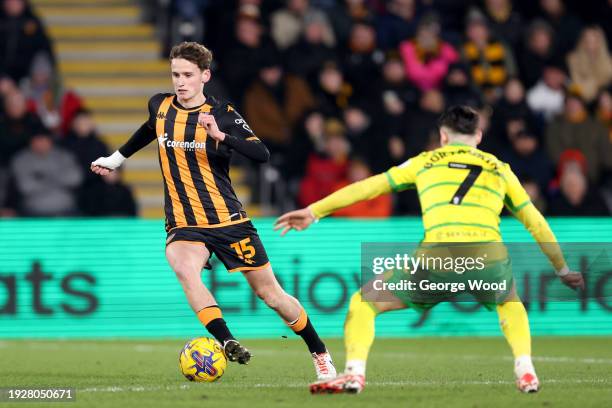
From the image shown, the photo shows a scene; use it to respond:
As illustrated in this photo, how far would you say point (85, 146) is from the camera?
53.2 feet

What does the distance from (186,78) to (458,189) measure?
221 cm

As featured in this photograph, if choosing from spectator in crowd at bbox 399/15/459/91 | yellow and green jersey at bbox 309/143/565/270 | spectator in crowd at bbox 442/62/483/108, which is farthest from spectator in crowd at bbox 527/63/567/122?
yellow and green jersey at bbox 309/143/565/270

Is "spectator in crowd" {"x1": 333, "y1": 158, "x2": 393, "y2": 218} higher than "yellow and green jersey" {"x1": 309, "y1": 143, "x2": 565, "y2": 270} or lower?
lower

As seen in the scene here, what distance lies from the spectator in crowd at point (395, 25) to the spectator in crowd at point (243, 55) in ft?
5.17

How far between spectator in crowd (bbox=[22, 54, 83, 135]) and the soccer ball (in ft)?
26.4

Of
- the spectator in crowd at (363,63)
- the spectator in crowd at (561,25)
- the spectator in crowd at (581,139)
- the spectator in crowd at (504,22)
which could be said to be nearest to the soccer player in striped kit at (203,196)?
the spectator in crowd at (363,63)

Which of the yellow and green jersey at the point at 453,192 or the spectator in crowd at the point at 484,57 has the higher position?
the spectator in crowd at the point at 484,57

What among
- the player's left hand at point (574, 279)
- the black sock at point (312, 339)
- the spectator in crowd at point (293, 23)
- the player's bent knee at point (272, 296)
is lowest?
the black sock at point (312, 339)

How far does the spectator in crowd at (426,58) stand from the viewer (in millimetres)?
17422

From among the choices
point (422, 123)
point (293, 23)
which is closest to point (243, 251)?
point (422, 123)

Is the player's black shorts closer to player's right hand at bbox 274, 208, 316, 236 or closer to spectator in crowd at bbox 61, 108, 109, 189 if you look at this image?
player's right hand at bbox 274, 208, 316, 236

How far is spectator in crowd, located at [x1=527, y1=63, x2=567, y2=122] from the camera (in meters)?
18.0

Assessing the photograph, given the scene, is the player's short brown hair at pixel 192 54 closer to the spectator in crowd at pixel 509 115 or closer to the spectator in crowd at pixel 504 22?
the spectator in crowd at pixel 509 115

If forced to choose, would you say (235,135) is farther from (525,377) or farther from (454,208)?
(525,377)
